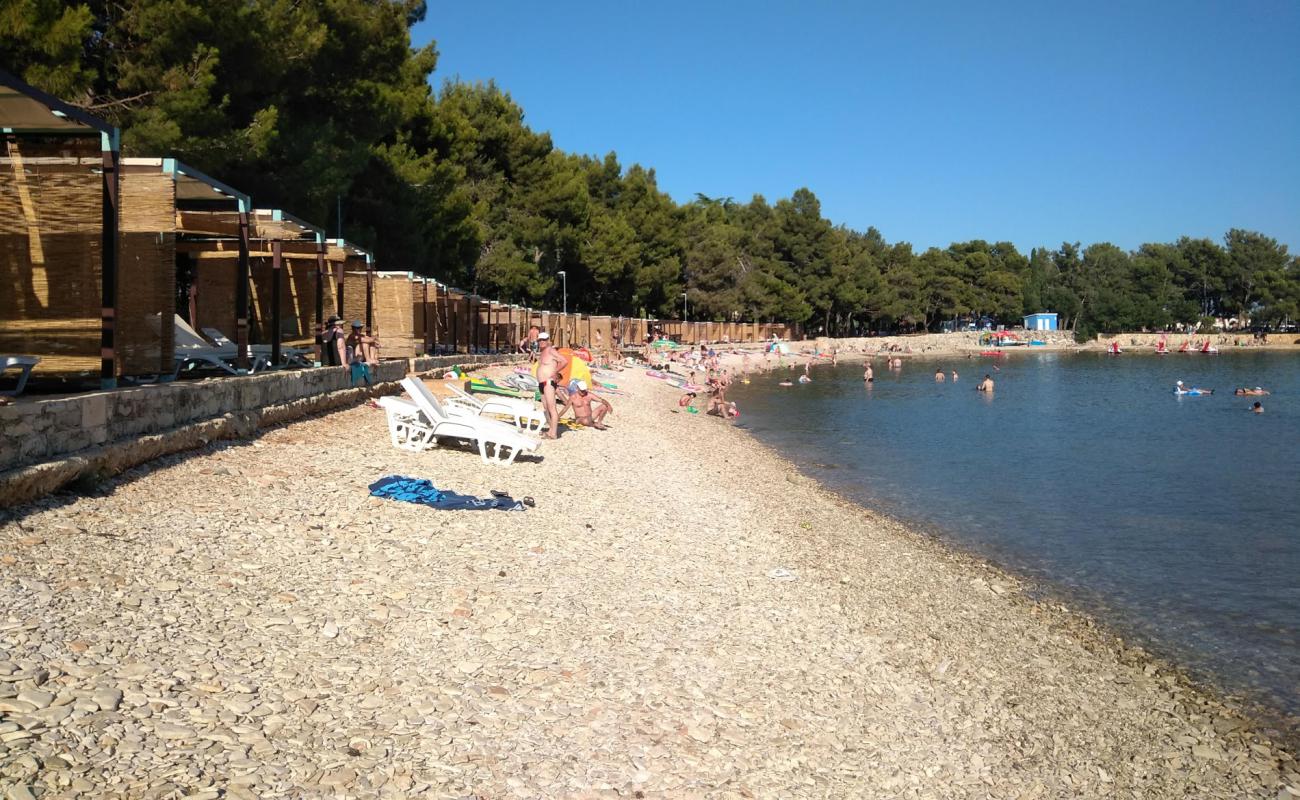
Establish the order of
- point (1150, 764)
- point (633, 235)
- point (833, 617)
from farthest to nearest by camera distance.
→ point (633, 235) < point (833, 617) < point (1150, 764)

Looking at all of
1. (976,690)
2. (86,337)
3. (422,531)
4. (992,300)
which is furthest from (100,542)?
(992,300)

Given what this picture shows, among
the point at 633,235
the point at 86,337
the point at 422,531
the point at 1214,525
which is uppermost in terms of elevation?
the point at 633,235

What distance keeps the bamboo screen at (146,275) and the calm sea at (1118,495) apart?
8.82 metres

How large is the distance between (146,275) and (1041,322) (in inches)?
4524

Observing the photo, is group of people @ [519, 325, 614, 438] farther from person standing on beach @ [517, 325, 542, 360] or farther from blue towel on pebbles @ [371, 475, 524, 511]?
person standing on beach @ [517, 325, 542, 360]

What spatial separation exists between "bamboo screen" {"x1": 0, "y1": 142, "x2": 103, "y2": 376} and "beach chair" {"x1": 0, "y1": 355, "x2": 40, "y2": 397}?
40 centimetres

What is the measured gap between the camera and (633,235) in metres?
58.3

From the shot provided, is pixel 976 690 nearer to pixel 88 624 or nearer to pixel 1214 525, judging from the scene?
pixel 88 624

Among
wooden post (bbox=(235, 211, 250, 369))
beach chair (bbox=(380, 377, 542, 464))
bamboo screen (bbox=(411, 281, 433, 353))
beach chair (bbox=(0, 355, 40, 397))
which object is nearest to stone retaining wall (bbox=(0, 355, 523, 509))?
wooden post (bbox=(235, 211, 250, 369))

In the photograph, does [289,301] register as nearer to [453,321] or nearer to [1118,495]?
[453,321]

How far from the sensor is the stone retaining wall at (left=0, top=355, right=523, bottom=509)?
5527 millimetres

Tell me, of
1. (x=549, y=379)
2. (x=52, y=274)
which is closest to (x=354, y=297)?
(x=549, y=379)

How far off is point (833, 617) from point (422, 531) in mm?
3013

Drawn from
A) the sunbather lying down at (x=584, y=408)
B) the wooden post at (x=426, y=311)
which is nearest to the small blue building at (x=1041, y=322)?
the wooden post at (x=426, y=311)
